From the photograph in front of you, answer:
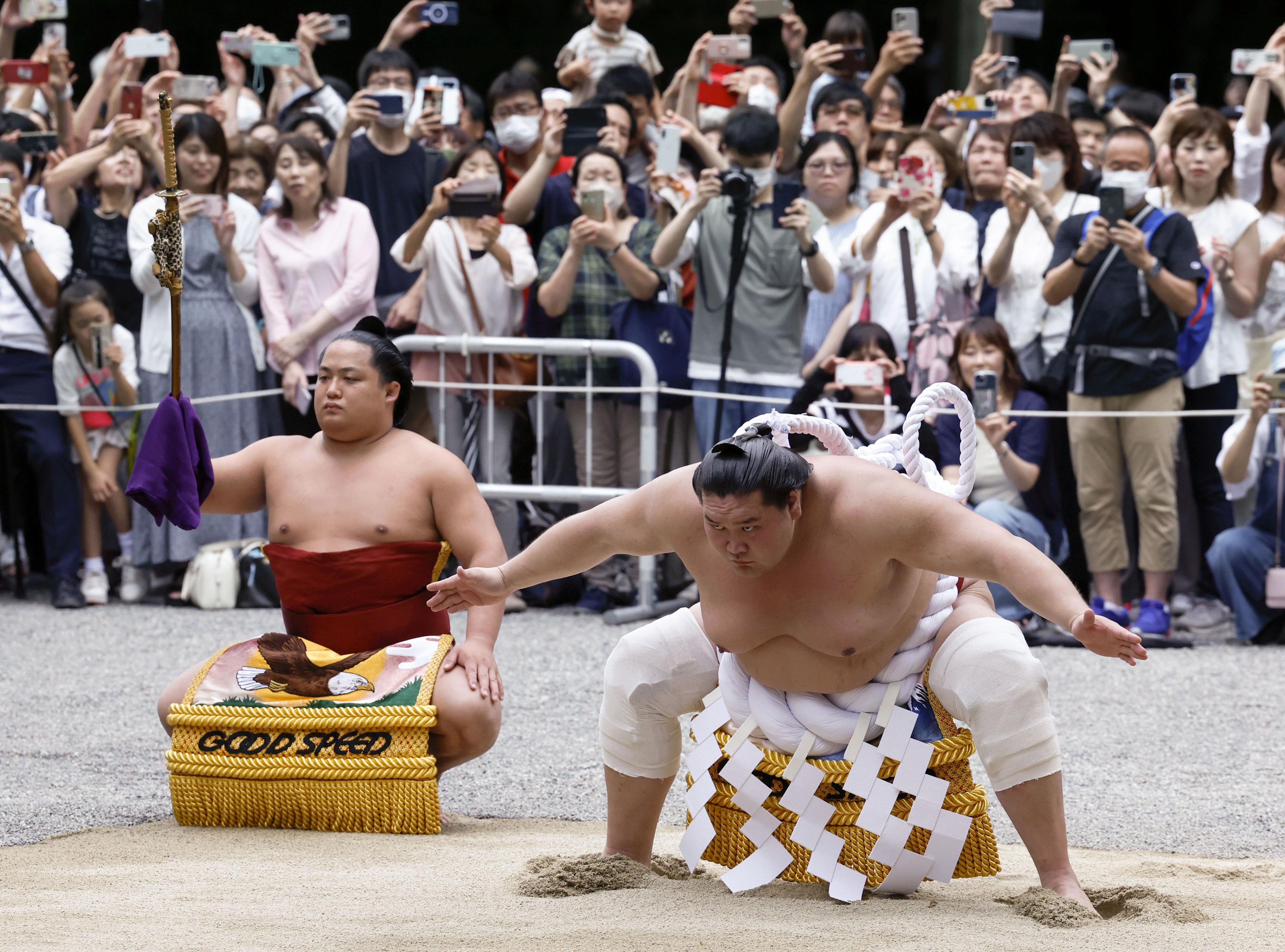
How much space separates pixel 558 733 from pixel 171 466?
1.35 meters

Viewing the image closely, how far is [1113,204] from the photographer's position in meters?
4.61

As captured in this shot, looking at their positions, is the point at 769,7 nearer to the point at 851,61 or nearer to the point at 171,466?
the point at 851,61

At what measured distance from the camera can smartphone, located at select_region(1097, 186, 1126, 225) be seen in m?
4.61

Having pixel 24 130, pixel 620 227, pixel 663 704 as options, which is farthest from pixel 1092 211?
pixel 24 130

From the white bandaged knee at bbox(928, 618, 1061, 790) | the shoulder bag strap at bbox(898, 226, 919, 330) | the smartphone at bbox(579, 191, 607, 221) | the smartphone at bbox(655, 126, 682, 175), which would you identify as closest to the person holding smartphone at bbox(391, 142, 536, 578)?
the smartphone at bbox(579, 191, 607, 221)

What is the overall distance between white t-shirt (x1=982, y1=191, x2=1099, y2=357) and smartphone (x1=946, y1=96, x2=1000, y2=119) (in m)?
0.43

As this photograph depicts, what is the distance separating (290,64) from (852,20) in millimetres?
2164

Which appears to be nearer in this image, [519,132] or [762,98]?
[762,98]

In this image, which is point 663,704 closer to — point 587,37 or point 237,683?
point 237,683

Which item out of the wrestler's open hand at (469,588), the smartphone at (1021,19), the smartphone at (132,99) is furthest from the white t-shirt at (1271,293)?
the smartphone at (132,99)

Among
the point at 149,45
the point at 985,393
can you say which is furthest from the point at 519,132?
the point at 985,393

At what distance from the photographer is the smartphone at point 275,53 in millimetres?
5828

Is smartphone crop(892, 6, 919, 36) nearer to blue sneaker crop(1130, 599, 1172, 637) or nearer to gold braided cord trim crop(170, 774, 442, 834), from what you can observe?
blue sneaker crop(1130, 599, 1172, 637)

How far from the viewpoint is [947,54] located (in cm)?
779
